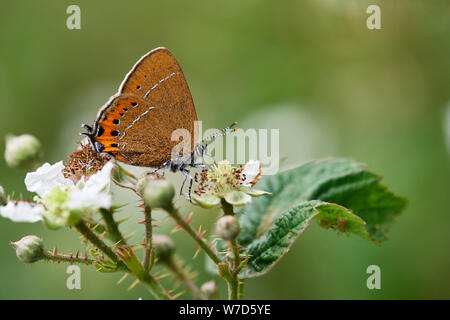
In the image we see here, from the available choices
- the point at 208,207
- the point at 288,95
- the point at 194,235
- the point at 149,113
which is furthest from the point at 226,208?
the point at 288,95

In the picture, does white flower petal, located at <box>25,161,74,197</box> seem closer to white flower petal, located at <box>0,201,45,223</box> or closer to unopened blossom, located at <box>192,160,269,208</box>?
white flower petal, located at <box>0,201,45,223</box>

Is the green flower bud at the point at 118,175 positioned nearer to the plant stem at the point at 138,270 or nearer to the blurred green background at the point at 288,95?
the plant stem at the point at 138,270

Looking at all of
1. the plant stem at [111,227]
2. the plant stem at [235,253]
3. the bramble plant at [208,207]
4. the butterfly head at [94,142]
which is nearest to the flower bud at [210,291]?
the bramble plant at [208,207]

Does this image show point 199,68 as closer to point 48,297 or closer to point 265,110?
point 265,110

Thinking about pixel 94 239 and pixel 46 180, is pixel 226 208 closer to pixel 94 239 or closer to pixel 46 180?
pixel 94 239

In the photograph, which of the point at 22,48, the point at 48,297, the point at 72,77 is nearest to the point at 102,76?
the point at 72,77

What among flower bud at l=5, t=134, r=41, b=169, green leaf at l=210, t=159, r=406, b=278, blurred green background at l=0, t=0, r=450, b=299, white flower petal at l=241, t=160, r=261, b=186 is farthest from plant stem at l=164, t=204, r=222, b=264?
blurred green background at l=0, t=0, r=450, b=299
